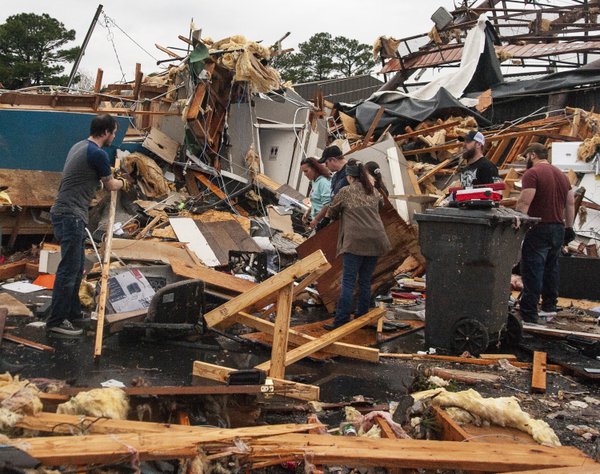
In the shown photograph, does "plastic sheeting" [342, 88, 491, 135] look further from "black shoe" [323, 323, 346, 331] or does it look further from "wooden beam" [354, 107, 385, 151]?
"black shoe" [323, 323, 346, 331]

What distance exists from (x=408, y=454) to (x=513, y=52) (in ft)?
55.7

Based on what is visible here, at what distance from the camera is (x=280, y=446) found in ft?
10.5

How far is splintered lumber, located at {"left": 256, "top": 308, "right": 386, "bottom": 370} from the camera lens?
17.1 ft

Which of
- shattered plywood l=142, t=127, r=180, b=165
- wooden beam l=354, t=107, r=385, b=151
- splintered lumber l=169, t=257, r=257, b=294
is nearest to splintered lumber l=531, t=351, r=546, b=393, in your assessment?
splintered lumber l=169, t=257, r=257, b=294

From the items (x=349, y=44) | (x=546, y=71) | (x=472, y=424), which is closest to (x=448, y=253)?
(x=472, y=424)

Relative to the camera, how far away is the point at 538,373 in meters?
5.47

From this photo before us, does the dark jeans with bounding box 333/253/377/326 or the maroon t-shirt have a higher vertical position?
the maroon t-shirt

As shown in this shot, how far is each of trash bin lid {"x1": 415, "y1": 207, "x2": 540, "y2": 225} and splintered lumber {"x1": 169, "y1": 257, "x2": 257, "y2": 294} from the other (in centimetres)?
221

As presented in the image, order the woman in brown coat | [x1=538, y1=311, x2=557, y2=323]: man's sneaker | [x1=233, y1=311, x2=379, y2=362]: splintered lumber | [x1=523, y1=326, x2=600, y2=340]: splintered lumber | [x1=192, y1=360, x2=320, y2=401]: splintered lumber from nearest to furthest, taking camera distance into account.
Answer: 1. [x1=192, y1=360, x2=320, y2=401]: splintered lumber
2. [x1=233, y1=311, x2=379, y2=362]: splintered lumber
3. the woman in brown coat
4. [x1=523, y1=326, x2=600, y2=340]: splintered lumber
5. [x1=538, y1=311, x2=557, y2=323]: man's sneaker

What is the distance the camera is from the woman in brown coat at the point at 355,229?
6.43 metres

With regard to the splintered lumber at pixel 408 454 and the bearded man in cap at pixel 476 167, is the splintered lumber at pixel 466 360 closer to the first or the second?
the bearded man in cap at pixel 476 167

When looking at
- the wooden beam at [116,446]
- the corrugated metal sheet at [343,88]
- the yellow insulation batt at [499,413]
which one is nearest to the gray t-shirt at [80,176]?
the wooden beam at [116,446]

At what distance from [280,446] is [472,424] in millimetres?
1478

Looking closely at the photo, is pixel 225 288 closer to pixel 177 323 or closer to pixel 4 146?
pixel 177 323
